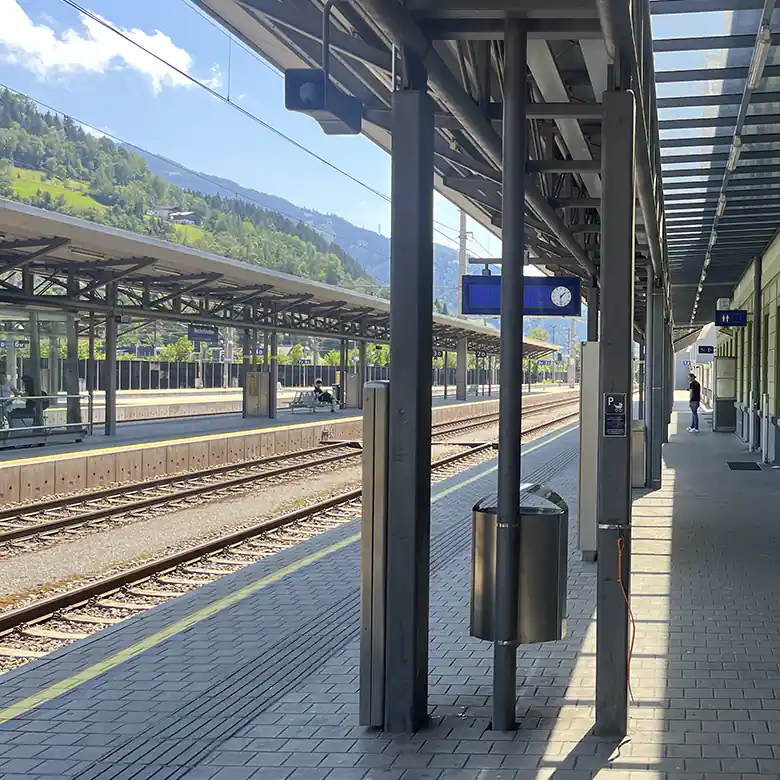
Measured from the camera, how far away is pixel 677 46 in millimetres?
6980

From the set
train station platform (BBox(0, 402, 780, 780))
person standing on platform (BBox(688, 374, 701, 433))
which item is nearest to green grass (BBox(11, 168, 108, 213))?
person standing on platform (BBox(688, 374, 701, 433))

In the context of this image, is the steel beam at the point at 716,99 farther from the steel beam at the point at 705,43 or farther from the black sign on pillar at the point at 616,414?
the black sign on pillar at the point at 616,414

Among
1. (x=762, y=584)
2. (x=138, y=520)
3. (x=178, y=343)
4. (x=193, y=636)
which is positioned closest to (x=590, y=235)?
(x=762, y=584)

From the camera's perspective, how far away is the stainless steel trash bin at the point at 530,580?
4926 millimetres

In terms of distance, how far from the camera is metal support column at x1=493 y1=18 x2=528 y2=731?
481 cm

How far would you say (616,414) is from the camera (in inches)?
187

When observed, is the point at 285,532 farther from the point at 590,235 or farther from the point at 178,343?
the point at 178,343

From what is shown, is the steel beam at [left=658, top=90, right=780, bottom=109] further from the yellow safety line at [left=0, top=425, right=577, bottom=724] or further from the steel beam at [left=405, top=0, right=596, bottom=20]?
the yellow safety line at [left=0, top=425, right=577, bottom=724]

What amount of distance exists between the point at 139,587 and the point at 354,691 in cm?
396

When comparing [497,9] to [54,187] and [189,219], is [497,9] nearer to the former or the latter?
[54,187]

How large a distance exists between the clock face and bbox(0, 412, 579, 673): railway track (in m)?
3.78

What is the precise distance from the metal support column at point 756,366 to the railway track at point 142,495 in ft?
28.0

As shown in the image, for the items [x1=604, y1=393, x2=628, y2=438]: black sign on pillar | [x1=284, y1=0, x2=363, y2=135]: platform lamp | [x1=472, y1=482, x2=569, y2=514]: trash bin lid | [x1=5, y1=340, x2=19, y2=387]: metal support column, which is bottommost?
[x1=472, y1=482, x2=569, y2=514]: trash bin lid

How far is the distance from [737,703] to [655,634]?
5.17 feet
